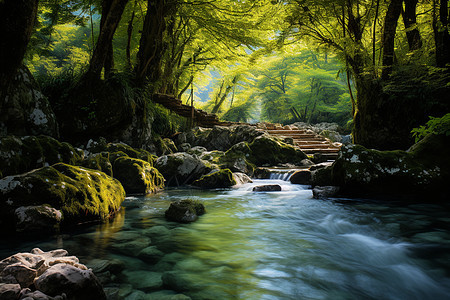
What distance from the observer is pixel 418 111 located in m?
7.56

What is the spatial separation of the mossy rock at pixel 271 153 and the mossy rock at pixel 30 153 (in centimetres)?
777

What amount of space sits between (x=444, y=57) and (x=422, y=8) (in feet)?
12.9

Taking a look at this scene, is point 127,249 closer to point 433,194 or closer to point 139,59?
point 433,194

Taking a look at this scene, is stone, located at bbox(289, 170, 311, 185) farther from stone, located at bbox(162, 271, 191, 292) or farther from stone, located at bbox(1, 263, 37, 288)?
stone, located at bbox(1, 263, 37, 288)

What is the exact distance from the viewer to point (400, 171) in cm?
519

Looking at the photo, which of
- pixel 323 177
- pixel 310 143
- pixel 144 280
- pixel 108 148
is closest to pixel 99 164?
pixel 108 148

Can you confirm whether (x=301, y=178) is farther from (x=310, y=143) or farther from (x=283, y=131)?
(x=283, y=131)

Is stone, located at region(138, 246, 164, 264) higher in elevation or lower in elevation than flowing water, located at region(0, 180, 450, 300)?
lower

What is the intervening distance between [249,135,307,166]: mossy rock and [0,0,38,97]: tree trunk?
32.1 feet

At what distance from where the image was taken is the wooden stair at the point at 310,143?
14.0 m

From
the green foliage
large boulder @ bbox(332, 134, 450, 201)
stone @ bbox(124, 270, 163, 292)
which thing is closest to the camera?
stone @ bbox(124, 270, 163, 292)

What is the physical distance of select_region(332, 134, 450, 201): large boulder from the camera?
5.07 metres

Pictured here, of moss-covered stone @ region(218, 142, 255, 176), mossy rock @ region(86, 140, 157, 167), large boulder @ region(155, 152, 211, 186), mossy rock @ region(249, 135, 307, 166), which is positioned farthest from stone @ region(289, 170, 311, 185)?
mossy rock @ region(86, 140, 157, 167)

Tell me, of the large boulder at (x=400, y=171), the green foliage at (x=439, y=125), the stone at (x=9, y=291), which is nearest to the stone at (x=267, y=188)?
the large boulder at (x=400, y=171)
